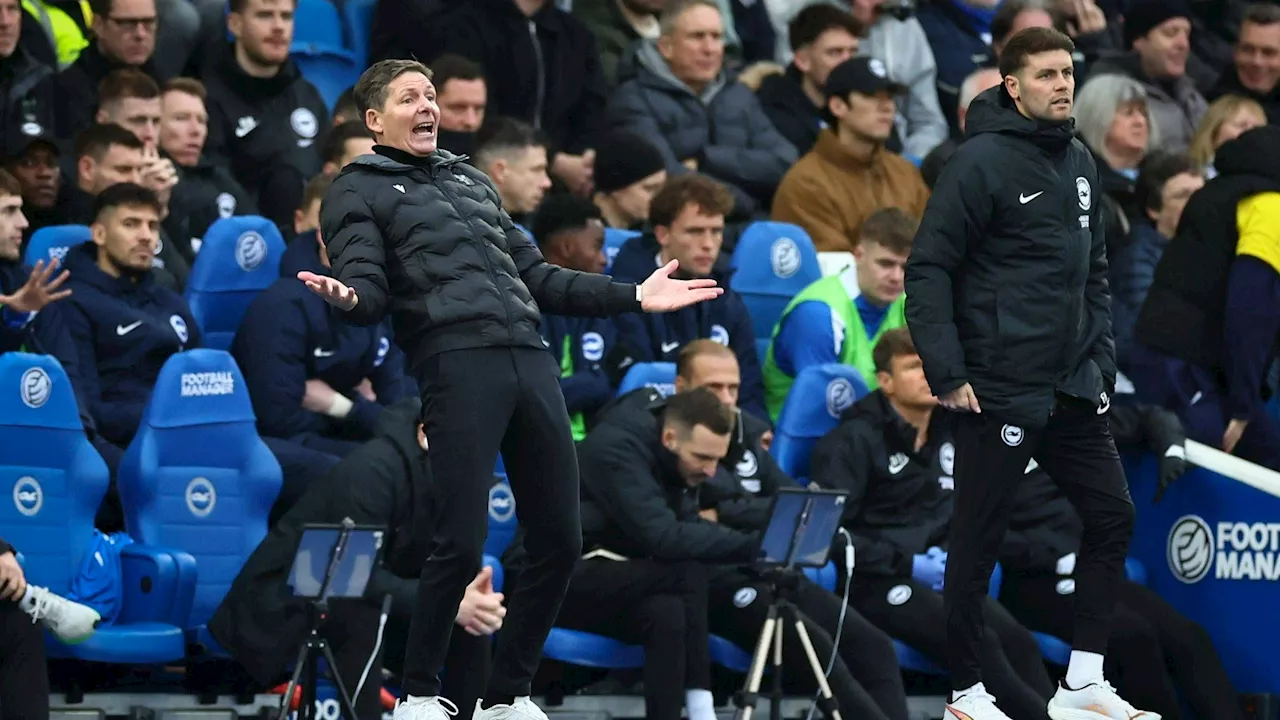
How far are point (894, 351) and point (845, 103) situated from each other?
7.29 feet

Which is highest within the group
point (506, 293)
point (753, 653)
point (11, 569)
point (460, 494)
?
point (506, 293)

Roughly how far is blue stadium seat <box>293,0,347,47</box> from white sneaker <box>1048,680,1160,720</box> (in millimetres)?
6021

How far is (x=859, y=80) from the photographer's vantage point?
11.3 metres

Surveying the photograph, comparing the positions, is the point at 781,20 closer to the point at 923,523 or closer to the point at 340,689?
the point at 923,523

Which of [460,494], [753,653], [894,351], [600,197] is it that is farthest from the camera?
[600,197]

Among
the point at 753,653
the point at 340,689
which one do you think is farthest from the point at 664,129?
the point at 340,689

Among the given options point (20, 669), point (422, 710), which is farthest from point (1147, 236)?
point (20, 669)

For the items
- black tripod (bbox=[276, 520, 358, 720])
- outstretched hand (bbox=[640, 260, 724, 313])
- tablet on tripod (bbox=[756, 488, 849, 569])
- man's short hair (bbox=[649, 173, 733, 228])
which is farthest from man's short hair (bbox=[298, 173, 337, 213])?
outstretched hand (bbox=[640, 260, 724, 313])

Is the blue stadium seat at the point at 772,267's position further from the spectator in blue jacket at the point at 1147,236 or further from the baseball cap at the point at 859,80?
the spectator in blue jacket at the point at 1147,236

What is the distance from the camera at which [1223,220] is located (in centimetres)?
996

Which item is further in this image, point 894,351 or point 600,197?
point 600,197

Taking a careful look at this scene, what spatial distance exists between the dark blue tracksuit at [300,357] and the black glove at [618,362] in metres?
1.02

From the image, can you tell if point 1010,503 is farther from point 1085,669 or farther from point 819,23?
point 819,23

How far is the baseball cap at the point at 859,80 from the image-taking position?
11344mm
